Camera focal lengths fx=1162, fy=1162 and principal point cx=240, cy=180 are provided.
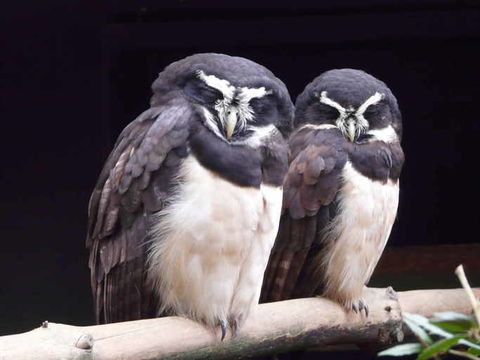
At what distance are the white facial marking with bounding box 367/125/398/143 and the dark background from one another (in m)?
1.48

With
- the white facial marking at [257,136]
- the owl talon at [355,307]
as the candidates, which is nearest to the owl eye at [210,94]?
the white facial marking at [257,136]

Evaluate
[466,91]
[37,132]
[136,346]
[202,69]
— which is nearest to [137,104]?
[37,132]

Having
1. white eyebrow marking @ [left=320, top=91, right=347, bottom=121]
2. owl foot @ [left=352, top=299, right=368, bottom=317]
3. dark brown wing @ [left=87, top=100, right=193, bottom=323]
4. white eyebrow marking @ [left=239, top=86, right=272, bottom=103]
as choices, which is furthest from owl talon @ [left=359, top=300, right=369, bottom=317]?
white eyebrow marking @ [left=239, top=86, right=272, bottom=103]

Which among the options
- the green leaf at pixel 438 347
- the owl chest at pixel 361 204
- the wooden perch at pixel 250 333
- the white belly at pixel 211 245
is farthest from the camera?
the owl chest at pixel 361 204

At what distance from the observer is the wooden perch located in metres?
2.58

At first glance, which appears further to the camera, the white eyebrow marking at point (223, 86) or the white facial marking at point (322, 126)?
the white facial marking at point (322, 126)

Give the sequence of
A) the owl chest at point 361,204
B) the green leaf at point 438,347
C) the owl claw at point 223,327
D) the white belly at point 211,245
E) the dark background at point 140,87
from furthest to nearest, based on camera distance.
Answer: the dark background at point 140,87
the owl chest at point 361,204
the owl claw at point 223,327
the white belly at point 211,245
the green leaf at point 438,347

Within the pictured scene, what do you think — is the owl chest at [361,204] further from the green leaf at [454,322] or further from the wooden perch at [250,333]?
the green leaf at [454,322]

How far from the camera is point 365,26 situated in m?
5.00

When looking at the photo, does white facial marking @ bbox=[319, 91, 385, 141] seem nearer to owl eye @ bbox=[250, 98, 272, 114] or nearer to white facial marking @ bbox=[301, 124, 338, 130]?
white facial marking @ bbox=[301, 124, 338, 130]

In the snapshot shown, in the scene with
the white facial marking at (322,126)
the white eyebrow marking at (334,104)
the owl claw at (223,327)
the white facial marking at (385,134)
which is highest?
the white eyebrow marking at (334,104)

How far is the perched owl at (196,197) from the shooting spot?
2.91m

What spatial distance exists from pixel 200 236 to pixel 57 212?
6.95 ft

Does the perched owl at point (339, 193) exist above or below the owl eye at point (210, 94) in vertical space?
below
